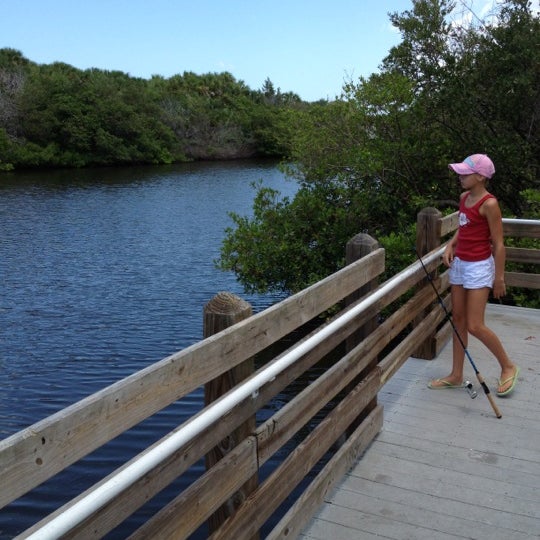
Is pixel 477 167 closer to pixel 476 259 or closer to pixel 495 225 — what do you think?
pixel 495 225

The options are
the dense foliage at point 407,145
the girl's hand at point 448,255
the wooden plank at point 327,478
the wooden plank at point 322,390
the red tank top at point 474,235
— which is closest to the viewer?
the wooden plank at point 322,390

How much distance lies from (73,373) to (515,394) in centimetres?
870

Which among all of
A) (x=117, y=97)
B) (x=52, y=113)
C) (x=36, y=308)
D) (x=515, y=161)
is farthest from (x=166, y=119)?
(x=515, y=161)

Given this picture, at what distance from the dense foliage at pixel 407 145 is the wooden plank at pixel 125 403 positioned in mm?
8770

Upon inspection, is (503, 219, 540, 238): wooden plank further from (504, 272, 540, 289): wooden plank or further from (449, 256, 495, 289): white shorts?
(449, 256, 495, 289): white shorts

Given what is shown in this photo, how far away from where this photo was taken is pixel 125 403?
2.28 metres

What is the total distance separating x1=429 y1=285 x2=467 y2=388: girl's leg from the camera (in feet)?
18.0

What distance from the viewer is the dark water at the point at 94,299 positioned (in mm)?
10344

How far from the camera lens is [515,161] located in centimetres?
1211

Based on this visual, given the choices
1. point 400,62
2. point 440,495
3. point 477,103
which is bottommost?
point 440,495

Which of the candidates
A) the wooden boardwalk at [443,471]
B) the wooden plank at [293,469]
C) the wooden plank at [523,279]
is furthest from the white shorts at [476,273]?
the wooden plank at [523,279]

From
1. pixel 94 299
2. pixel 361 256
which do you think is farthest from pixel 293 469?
pixel 94 299

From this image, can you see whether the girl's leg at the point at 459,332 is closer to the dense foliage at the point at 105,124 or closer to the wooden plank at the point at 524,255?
the wooden plank at the point at 524,255

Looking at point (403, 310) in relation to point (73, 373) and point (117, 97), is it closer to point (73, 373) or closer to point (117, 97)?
point (73, 373)
